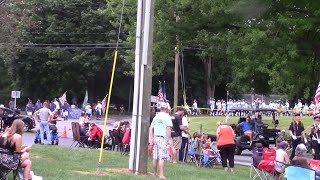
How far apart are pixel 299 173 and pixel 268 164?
10.0 feet

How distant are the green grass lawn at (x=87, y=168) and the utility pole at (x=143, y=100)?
422mm

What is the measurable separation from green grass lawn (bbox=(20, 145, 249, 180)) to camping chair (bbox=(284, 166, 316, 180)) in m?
3.14

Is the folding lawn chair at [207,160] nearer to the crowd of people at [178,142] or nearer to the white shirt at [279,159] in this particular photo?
the crowd of people at [178,142]

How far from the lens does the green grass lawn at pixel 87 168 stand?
39.7 feet

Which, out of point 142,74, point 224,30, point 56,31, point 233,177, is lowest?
point 233,177

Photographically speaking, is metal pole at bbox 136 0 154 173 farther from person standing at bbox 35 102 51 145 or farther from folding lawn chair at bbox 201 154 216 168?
person standing at bbox 35 102 51 145

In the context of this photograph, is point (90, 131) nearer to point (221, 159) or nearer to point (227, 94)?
point (221, 159)

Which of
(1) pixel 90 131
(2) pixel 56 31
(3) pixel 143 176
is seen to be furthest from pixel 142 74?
(2) pixel 56 31

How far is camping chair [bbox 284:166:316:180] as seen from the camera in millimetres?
10078

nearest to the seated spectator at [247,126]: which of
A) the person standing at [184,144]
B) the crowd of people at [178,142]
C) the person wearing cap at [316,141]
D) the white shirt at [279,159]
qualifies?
the person wearing cap at [316,141]

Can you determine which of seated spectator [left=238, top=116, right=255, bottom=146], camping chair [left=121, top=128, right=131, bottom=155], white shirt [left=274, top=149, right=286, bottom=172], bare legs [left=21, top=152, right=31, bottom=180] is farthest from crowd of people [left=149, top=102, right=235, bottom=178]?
seated spectator [left=238, top=116, right=255, bottom=146]

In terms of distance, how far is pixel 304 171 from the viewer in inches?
398

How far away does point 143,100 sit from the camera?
13.1 m

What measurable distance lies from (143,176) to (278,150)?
11.0 feet
